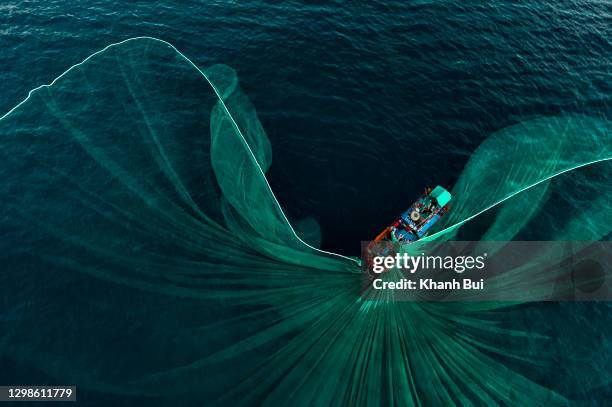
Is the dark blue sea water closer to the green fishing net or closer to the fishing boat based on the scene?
the fishing boat

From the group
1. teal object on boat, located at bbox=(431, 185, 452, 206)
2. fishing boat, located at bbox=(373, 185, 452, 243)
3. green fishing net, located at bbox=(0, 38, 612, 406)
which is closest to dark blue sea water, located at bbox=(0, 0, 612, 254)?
fishing boat, located at bbox=(373, 185, 452, 243)

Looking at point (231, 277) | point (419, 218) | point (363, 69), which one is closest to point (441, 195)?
point (419, 218)

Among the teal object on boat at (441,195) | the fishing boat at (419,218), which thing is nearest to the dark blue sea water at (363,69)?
the fishing boat at (419,218)

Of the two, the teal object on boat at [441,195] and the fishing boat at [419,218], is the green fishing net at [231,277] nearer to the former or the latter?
the teal object on boat at [441,195]

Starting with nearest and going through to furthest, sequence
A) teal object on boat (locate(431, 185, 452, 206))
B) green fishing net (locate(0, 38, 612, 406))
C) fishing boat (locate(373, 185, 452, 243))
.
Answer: green fishing net (locate(0, 38, 612, 406)), fishing boat (locate(373, 185, 452, 243)), teal object on boat (locate(431, 185, 452, 206))

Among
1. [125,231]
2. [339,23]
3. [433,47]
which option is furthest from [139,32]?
[433,47]

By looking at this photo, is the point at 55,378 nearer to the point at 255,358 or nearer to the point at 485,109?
the point at 255,358

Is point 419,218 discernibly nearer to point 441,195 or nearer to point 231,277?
point 441,195
